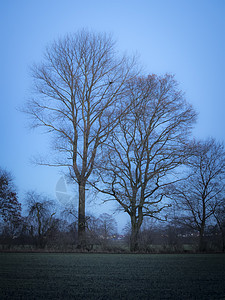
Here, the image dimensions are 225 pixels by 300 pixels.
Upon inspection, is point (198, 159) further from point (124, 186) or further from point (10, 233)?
point (10, 233)

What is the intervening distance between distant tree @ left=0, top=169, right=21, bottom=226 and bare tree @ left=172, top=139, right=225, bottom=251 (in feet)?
28.8

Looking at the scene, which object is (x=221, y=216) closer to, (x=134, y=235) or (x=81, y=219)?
(x=134, y=235)

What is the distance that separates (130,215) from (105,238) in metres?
1.70

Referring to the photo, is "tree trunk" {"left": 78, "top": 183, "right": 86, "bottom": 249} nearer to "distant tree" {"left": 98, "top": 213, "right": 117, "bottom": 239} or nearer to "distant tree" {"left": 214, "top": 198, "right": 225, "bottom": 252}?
"distant tree" {"left": 98, "top": 213, "right": 117, "bottom": 239}

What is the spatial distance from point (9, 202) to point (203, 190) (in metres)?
10.8

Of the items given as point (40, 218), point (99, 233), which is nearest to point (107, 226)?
point (99, 233)

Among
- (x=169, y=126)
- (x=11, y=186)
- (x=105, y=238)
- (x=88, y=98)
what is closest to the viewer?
(x=105, y=238)

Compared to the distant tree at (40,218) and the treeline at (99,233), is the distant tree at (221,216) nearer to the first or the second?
the treeline at (99,233)

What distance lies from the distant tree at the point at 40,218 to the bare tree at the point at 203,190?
649 cm

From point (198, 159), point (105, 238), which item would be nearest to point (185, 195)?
point (198, 159)

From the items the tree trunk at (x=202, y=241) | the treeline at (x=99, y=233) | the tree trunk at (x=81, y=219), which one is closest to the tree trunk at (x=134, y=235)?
the treeline at (x=99, y=233)

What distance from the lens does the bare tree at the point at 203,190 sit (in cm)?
1738

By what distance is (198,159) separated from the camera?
1733 cm

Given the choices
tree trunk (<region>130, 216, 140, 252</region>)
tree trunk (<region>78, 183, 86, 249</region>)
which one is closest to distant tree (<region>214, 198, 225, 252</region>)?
tree trunk (<region>130, 216, 140, 252</region>)
